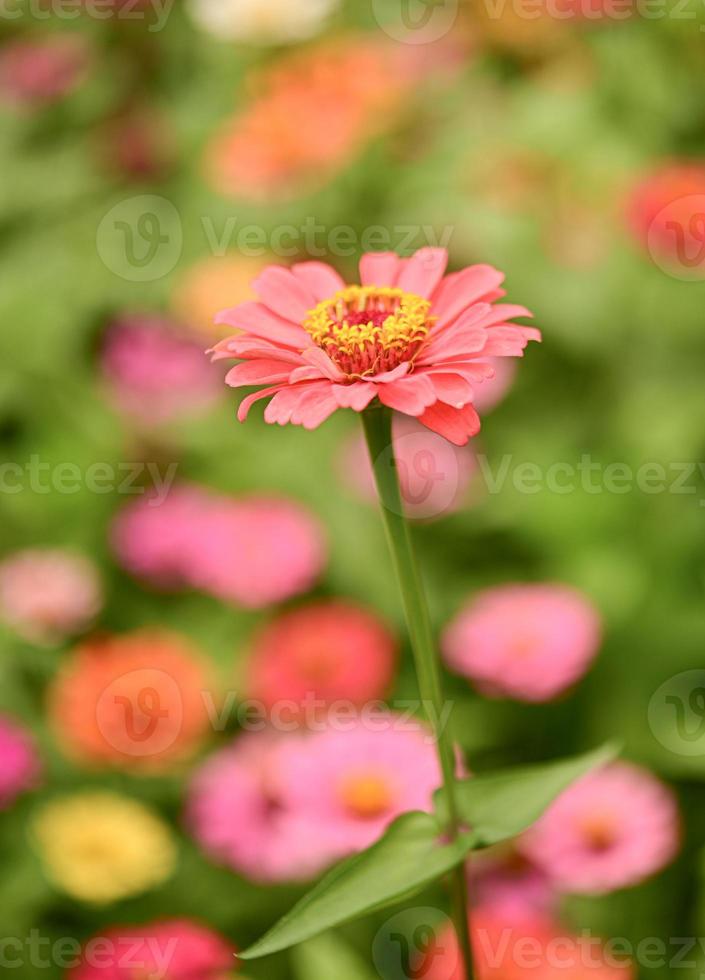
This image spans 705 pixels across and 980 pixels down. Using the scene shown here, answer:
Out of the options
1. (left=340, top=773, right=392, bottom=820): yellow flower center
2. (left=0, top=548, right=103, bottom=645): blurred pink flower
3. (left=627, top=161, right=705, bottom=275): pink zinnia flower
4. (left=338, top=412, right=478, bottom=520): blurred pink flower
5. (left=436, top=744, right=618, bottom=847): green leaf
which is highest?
(left=627, top=161, right=705, bottom=275): pink zinnia flower

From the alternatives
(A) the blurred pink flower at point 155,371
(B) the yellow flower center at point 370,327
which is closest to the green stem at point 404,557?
(B) the yellow flower center at point 370,327

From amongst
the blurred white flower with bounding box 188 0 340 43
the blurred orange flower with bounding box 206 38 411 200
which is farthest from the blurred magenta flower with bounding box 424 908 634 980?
the blurred white flower with bounding box 188 0 340 43

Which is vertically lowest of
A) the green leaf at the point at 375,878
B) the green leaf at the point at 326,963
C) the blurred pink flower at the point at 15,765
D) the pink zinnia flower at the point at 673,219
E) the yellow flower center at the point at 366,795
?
the green leaf at the point at 326,963

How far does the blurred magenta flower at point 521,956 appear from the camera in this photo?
0.66 m

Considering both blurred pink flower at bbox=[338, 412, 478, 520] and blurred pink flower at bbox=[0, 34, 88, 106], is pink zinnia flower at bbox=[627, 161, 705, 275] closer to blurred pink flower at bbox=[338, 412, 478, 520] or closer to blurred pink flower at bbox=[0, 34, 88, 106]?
blurred pink flower at bbox=[338, 412, 478, 520]

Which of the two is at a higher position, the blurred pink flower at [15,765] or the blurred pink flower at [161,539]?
the blurred pink flower at [161,539]

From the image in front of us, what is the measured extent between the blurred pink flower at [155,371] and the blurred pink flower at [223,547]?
0.54 ft

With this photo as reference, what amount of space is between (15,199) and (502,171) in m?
0.61

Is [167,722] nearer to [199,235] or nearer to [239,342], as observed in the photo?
[239,342]

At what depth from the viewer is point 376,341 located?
421 millimetres

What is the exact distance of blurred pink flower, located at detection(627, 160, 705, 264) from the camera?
1170 millimetres

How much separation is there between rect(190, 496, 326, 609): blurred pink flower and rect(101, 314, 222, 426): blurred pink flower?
0.63 ft

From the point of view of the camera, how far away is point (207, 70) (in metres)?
1.74

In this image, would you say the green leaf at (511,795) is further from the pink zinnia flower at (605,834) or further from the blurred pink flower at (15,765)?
the blurred pink flower at (15,765)
